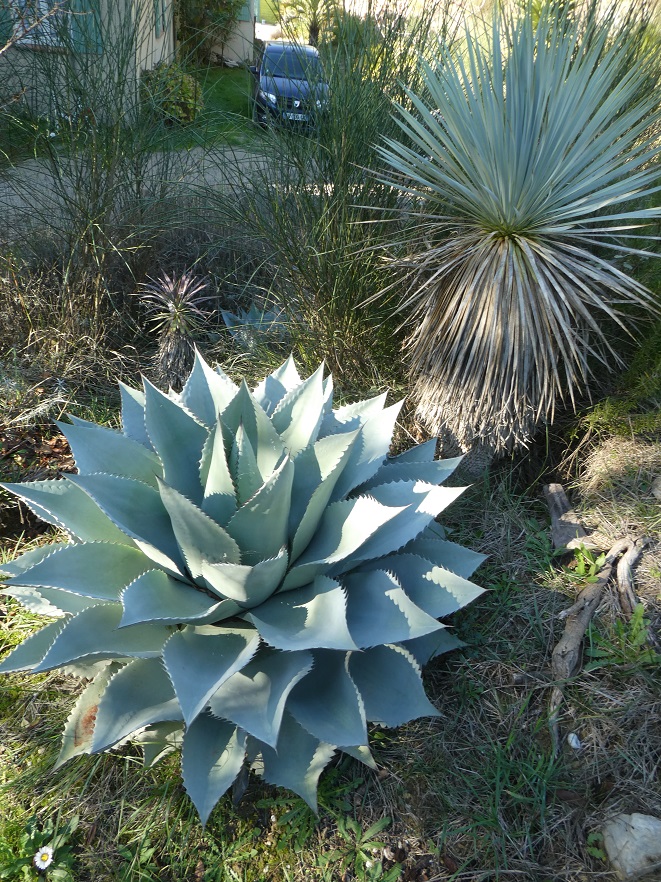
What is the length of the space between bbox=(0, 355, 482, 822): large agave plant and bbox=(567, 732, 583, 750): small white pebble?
0.42 m

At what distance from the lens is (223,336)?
3.71 meters

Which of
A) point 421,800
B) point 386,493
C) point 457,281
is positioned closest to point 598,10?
point 457,281

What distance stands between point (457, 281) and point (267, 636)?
1.67 m

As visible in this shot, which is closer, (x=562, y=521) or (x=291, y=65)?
(x=562, y=521)

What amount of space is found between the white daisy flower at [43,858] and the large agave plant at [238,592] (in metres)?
0.24

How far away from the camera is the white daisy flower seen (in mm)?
1717

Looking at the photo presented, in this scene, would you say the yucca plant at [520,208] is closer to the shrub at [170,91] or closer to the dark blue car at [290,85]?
the dark blue car at [290,85]

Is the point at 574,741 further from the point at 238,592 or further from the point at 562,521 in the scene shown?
the point at 238,592

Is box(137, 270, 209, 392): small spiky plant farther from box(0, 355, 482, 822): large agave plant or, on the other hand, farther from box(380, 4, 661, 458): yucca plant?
box(0, 355, 482, 822): large agave plant

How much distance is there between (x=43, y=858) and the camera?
1.73 meters

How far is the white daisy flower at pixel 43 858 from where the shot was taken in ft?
5.63

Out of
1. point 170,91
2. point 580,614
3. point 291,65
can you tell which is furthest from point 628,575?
point 170,91

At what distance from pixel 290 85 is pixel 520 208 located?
4.84 feet

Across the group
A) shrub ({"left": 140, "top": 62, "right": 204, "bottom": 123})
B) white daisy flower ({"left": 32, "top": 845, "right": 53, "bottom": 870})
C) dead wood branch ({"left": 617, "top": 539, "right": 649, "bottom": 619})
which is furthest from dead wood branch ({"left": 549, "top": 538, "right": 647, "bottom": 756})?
shrub ({"left": 140, "top": 62, "right": 204, "bottom": 123})
